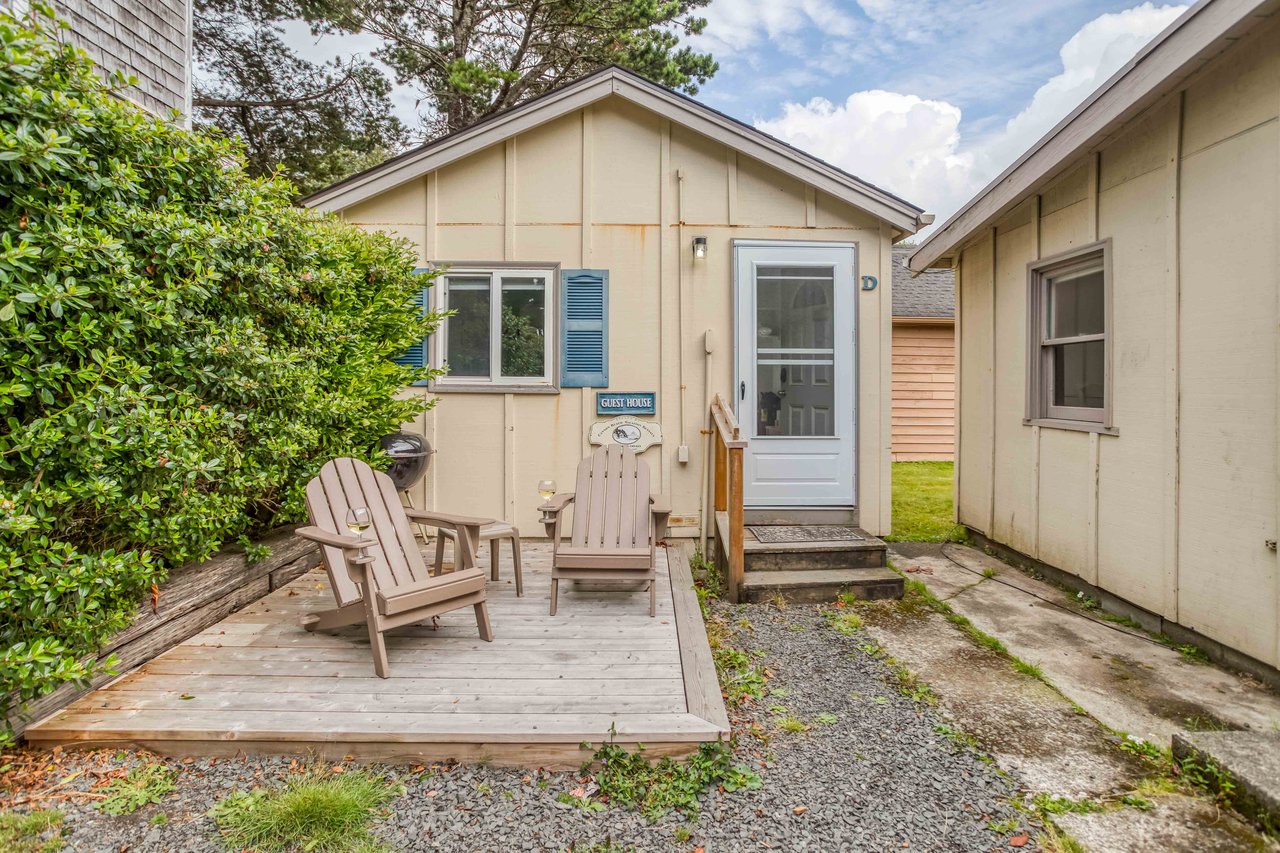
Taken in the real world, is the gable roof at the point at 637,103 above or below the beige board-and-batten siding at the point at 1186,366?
above

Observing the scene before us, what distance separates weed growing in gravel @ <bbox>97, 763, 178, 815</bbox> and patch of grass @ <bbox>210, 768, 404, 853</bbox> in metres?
0.27

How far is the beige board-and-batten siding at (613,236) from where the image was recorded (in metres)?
5.23

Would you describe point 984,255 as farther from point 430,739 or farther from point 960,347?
point 430,739

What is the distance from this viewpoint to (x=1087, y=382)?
4316 mm

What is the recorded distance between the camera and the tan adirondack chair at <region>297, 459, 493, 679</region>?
2721mm

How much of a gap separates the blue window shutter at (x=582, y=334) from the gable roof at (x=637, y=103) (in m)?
1.32

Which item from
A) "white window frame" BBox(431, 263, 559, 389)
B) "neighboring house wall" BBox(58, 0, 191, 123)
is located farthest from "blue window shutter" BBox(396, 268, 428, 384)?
"neighboring house wall" BBox(58, 0, 191, 123)

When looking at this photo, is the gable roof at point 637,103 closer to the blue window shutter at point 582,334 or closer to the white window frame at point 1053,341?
the white window frame at point 1053,341

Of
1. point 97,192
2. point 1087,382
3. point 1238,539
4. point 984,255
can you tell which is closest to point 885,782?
point 1238,539

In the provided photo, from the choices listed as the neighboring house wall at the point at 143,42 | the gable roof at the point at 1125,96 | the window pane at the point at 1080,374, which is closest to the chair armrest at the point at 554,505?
the window pane at the point at 1080,374

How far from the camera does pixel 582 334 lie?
17.1 feet

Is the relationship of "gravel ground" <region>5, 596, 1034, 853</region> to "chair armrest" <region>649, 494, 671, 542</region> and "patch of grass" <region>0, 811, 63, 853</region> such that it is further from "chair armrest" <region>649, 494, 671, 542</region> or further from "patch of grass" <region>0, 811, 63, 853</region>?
"chair armrest" <region>649, 494, 671, 542</region>

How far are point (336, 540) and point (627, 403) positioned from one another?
2897 millimetres

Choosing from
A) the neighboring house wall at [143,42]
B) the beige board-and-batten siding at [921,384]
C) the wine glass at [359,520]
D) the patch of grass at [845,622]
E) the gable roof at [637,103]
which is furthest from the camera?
the beige board-and-batten siding at [921,384]
